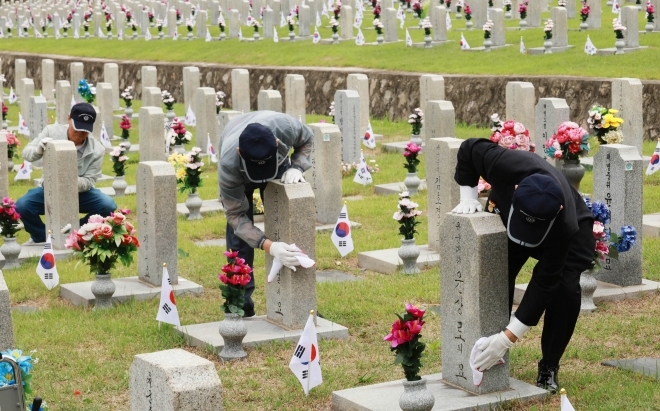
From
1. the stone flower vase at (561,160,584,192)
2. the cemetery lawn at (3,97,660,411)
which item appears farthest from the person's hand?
the stone flower vase at (561,160,584,192)

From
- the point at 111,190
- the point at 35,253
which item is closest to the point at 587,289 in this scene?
the point at 35,253

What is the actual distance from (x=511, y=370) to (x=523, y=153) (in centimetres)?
142

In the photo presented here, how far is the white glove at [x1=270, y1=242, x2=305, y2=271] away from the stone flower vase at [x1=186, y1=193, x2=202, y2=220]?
5.28 metres

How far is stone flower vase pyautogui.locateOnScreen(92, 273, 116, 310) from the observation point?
8.38 m

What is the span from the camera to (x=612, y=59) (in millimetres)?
19391

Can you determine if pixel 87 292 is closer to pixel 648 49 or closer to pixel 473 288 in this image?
pixel 473 288

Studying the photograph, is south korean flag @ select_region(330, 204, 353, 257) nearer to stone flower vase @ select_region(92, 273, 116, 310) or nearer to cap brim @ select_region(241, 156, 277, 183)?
stone flower vase @ select_region(92, 273, 116, 310)

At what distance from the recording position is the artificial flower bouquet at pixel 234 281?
698 cm

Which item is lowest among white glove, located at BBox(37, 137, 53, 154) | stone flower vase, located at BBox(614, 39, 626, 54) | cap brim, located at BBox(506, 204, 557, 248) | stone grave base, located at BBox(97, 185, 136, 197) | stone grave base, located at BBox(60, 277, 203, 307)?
stone grave base, located at BBox(97, 185, 136, 197)

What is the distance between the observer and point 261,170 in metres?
7.12

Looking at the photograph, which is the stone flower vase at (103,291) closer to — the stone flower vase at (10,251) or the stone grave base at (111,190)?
the stone flower vase at (10,251)

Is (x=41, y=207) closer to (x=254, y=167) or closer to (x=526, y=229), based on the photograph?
(x=254, y=167)

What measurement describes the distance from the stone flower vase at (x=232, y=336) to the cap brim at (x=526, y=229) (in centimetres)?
213

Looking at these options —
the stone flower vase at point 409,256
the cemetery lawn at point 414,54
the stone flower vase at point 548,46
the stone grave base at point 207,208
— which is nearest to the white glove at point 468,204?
the stone flower vase at point 409,256
